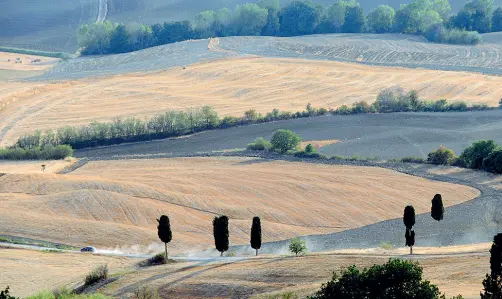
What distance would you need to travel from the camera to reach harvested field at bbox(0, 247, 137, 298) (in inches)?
2009

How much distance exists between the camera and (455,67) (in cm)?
12181

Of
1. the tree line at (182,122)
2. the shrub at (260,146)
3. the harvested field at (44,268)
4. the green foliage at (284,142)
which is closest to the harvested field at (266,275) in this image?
the harvested field at (44,268)

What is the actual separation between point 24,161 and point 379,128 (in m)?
31.2

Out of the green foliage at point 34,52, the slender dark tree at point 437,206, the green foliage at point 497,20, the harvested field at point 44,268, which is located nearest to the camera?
the harvested field at point 44,268

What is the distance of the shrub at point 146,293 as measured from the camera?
4651 cm

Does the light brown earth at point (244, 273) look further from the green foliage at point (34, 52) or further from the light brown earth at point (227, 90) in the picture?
the green foliage at point (34, 52)

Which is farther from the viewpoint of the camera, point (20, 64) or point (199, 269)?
point (20, 64)

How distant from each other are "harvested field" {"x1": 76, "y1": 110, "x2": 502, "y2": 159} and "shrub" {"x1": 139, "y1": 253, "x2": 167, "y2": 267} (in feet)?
102

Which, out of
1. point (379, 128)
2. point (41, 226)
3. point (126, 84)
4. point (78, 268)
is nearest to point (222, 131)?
point (379, 128)

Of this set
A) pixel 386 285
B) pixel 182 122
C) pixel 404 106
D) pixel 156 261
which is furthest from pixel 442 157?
pixel 386 285

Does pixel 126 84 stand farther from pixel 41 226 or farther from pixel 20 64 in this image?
pixel 41 226

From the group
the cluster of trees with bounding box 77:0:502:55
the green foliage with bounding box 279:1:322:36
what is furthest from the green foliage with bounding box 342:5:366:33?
the green foliage with bounding box 279:1:322:36

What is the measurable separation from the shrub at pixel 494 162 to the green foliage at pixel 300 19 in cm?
8104

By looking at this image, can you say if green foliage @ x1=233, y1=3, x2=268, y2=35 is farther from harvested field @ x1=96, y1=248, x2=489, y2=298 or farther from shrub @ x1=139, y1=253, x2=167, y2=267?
harvested field @ x1=96, y1=248, x2=489, y2=298
